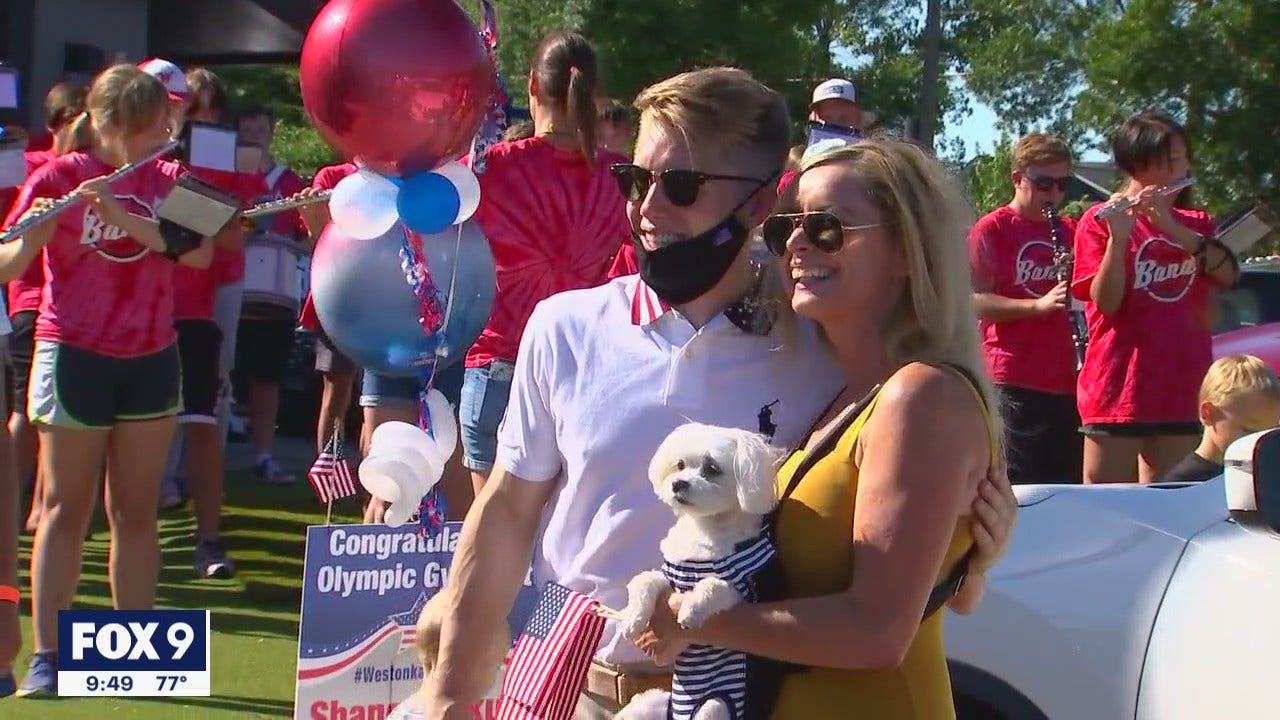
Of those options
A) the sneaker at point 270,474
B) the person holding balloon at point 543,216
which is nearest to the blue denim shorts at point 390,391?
the person holding balloon at point 543,216

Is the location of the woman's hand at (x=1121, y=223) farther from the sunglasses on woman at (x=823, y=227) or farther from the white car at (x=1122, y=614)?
the sunglasses on woman at (x=823, y=227)

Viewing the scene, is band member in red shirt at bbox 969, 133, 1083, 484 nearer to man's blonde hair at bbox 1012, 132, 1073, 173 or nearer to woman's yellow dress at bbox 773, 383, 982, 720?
man's blonde hair at bbox 1012, 132, 1073, 173

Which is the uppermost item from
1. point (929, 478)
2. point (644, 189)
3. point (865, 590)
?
point (644, 189)

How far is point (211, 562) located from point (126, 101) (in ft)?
8.55

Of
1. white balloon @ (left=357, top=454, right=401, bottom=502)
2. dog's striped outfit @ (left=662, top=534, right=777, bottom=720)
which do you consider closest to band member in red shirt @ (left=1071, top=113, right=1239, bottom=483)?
white balloon @ (left=357, top=454, right=401, bottom=502)

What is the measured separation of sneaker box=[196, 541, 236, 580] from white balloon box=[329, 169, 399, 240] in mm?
4188

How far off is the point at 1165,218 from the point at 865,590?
4.50 meters

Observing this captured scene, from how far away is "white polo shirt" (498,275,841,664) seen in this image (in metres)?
2.55

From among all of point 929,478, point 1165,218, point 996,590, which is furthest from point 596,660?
point 1165,218

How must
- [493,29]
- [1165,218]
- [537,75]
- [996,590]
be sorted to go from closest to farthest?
[996,590]
[493,29]
[537,75]
[1165,218]

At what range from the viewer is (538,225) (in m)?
4.89

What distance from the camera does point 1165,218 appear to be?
6.24m

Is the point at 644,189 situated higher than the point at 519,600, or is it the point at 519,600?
the point at 644,189

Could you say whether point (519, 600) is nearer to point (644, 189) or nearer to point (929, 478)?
point (644, 189)
